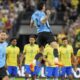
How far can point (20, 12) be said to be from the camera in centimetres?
2695

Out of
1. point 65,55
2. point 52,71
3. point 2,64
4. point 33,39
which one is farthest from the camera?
point 52,71

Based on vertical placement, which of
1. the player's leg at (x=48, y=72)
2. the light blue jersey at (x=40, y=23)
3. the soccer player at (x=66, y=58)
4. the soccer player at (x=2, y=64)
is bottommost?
the player's leg at (x=48, y=72)

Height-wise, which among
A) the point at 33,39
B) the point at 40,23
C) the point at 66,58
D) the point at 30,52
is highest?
the point at 40,23

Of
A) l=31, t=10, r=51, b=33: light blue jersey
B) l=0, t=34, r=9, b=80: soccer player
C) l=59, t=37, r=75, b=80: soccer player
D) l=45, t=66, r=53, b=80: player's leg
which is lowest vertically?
l=45, t=66, r=53, b=80: player's leg

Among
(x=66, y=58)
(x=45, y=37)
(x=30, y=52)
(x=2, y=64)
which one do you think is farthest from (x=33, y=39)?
(x=2, y=64)

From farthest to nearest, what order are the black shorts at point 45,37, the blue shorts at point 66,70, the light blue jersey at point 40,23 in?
the blue shorts at point 66,70 < the light blue jersey at point 40,23 < the black shorts at point 45,37

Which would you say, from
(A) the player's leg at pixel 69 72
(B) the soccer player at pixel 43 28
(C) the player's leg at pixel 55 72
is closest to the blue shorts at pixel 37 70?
(C) the player's leg at pixel 55 72

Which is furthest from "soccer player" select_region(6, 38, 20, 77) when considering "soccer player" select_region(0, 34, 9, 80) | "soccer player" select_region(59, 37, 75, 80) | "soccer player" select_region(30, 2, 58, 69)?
"soccer player" select_region(0, 34, 9, 80)

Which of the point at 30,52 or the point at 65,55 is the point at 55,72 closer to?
the point at 65,55

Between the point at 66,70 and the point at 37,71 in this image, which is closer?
the point at 37,71

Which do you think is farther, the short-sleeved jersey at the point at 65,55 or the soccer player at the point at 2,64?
the short-sleeved jersey at the point at 65,55

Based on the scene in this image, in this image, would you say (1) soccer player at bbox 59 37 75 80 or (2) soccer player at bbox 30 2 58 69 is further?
(1) soccer player at bbox 59 37 75 80

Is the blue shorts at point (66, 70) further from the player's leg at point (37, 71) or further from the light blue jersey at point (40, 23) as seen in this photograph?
the light blue jersey at point (40, 23)

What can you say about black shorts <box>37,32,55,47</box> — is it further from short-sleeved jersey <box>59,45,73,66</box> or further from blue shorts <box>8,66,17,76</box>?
blue shorts <box>8,66,17,76</box>
